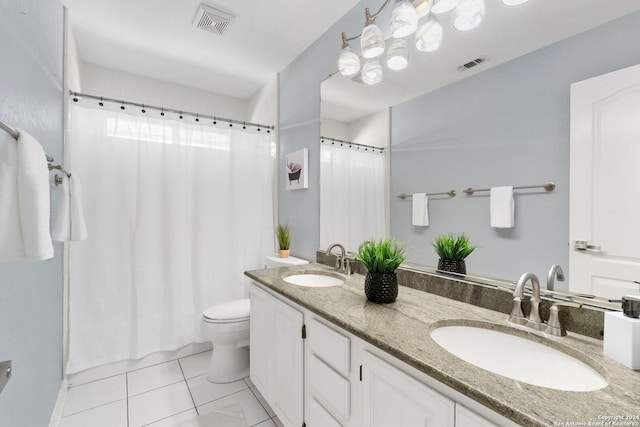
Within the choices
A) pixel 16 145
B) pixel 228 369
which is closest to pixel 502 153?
pixel 16 145

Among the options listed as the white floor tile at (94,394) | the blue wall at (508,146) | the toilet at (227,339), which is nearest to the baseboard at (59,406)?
the white floor tile at (94,394)

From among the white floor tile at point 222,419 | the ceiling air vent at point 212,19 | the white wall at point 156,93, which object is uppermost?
the ceiling air vent at point 212,19

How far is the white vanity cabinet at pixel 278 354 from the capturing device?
1.32m

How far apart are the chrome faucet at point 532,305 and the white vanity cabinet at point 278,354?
828mm

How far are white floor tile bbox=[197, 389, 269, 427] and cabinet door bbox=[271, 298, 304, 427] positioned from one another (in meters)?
0.26

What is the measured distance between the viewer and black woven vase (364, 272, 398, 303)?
47.3 inches

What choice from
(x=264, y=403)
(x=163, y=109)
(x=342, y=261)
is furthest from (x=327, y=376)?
(x=163, y=109)

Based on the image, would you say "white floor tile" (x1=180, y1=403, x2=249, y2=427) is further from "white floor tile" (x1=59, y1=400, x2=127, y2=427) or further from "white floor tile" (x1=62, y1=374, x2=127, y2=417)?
"white floor tile" (x1=62, y1=374, x2=127, y2=417)

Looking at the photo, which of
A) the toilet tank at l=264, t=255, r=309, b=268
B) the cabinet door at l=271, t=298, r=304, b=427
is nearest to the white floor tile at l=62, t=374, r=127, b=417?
the cabinet door at l=271, t=298, r=304, b=427

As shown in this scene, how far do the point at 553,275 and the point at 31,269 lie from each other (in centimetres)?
197

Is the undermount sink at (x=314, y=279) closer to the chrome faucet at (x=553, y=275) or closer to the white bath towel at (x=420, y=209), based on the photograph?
the white bath towel at (x=420, y=209)

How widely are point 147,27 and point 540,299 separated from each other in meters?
2.75

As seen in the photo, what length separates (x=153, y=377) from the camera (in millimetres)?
2072

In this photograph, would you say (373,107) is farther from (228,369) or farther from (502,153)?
(228,369)
